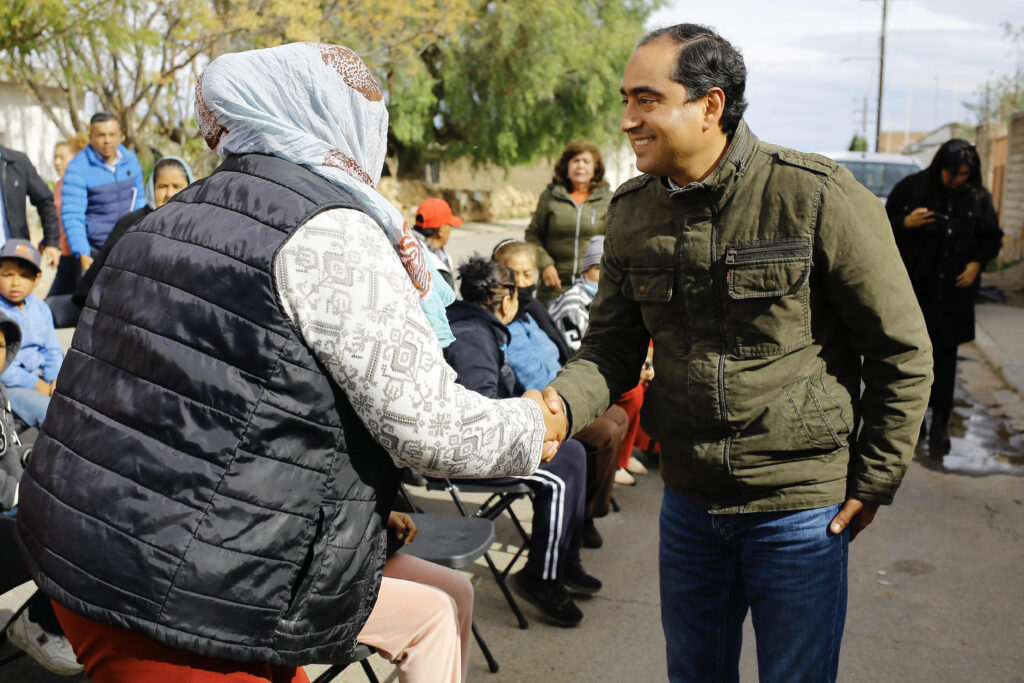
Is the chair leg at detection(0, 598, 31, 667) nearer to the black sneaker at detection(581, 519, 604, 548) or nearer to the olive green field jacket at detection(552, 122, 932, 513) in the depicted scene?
the olive green field jacket at detection(552, 122, 932, 513)

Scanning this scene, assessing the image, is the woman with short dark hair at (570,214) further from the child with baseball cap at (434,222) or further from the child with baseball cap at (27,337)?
the child with baseball cap at (27,337)

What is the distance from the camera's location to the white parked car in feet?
38.1

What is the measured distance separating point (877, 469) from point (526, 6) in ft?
71.7

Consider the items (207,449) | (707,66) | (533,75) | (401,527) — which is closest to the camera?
(207,449)

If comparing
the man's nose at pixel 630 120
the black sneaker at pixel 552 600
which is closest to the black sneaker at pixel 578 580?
the black sneaker at pixel 552 600

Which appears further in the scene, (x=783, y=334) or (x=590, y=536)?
(x=590, y=536)

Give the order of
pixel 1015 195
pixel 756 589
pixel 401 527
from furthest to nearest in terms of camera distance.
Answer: pixel 1015 195
pixel 401 527
pixel 756 589

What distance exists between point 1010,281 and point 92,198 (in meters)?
14.0

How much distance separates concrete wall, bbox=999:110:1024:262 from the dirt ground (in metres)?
0.87

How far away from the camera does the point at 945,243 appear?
20.5 feet

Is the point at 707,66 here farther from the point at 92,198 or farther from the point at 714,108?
the point at 92,198

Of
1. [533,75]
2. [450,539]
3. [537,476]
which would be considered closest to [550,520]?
[537,476]

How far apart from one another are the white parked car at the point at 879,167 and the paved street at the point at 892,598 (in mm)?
6151

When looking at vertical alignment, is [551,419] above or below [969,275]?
above
